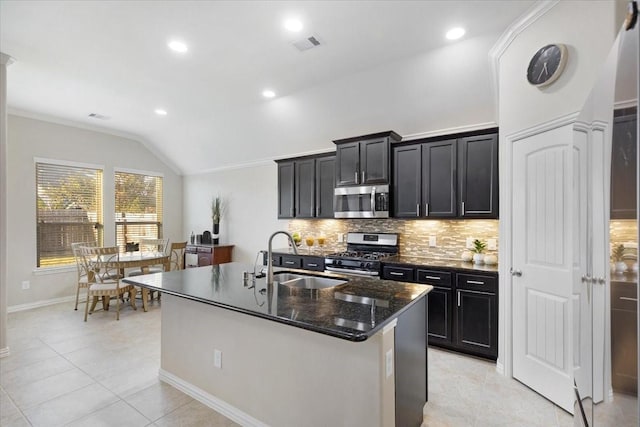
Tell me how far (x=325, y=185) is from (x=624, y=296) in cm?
403

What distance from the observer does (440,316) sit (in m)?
3.42

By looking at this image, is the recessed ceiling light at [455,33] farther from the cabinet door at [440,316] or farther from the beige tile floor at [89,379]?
the beige tile floor at [89,379]

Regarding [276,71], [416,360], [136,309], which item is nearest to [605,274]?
[416,360]

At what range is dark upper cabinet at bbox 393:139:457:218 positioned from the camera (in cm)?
368

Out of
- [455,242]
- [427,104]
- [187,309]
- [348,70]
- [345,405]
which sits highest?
[348,70]

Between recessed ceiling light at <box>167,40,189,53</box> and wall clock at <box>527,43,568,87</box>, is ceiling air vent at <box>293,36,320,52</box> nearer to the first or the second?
recessed ceiling light at <box>167,40,189,53</box>

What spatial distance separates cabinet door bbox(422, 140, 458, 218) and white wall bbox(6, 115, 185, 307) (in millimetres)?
5848

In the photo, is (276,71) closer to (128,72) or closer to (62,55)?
(128,72)

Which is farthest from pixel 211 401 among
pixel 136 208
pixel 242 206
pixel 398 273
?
pixel 136 208

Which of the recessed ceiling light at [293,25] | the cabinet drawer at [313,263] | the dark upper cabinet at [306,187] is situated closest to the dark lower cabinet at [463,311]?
the cabinet drawer at [313,263]

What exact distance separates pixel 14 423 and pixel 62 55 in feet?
11.2

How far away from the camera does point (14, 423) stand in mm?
2221

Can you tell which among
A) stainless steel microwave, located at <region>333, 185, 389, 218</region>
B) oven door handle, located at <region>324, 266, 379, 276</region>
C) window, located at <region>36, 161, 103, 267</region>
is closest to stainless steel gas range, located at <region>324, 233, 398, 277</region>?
oven door handle, located at <region>324, 266, 379, 276</region>

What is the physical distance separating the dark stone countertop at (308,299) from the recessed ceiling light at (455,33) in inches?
90.8
